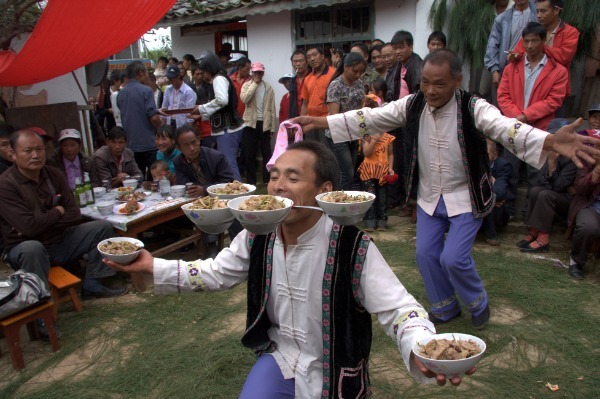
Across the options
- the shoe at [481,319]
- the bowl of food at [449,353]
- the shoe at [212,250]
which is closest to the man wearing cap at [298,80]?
the shoe at [212,250]

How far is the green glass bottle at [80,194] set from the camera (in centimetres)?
477

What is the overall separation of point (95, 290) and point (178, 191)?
124 cm

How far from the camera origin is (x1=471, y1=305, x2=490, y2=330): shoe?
3518 millimetres

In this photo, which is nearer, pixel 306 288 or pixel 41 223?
pixel 306 288

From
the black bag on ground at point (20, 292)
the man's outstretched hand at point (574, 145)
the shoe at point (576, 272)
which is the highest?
the man's outstretched hand at point (574, 145)

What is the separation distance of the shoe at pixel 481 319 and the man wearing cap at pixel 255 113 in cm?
510

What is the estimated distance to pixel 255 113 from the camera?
26.4 feet

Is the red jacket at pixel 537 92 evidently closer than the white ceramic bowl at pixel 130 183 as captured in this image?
Yes

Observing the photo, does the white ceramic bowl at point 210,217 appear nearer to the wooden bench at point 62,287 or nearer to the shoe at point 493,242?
the wooden bench at point 62,287

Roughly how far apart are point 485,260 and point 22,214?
430cm

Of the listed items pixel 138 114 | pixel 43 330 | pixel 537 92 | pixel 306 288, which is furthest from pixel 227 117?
pixel 306 288

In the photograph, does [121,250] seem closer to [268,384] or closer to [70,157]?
[268,384]

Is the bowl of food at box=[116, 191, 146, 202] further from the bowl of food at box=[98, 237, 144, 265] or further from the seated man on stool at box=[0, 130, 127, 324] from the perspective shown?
the bowl of food at box=[98, 237, 144, 265]

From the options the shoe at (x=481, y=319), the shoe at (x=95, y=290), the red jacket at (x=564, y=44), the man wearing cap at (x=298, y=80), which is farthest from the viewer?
the man wearing cap at (x=298, y=80)
